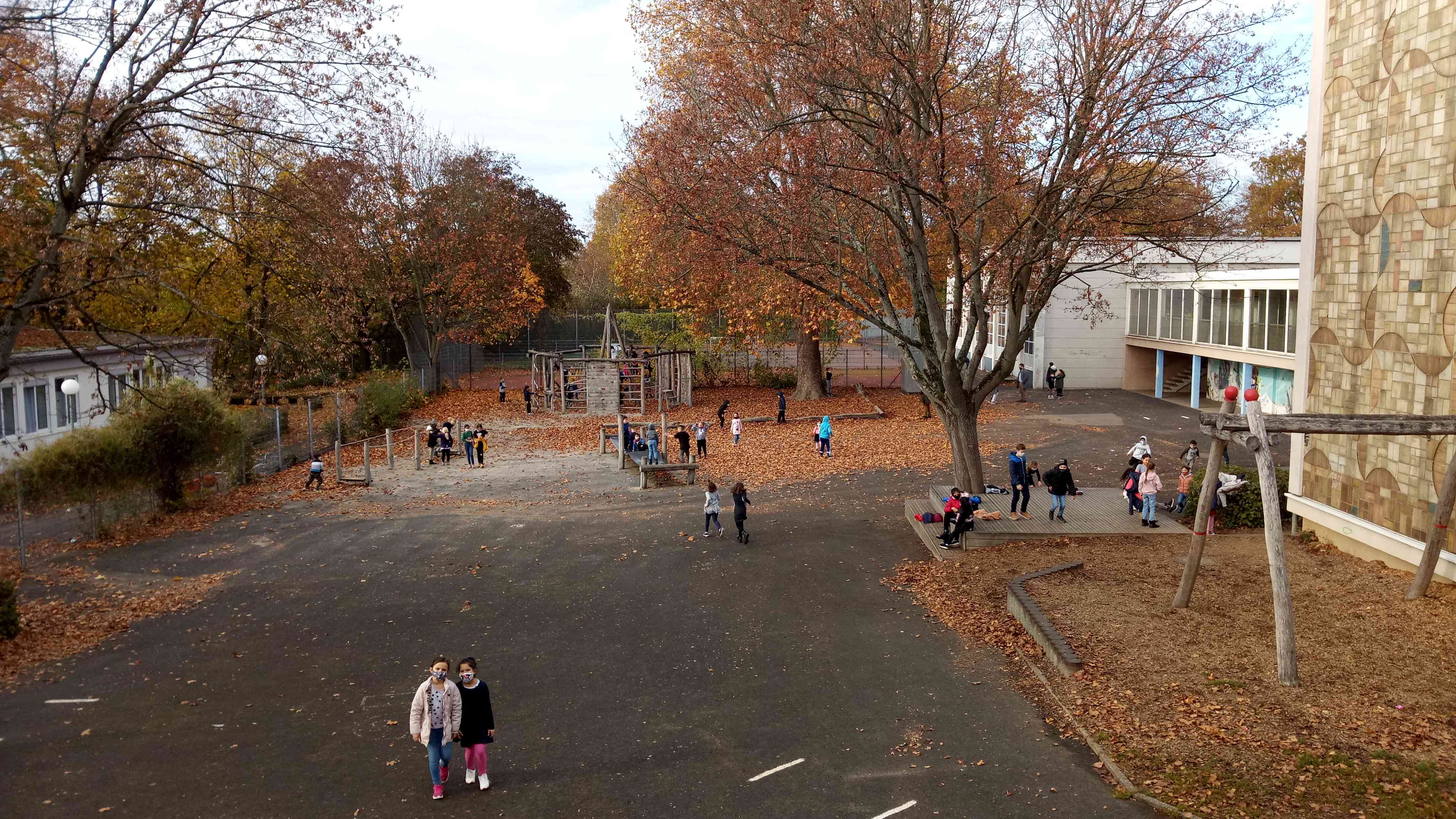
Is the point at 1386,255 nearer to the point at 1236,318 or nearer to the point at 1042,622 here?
the point at 1042,622

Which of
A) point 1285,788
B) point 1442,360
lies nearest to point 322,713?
point 1285,788

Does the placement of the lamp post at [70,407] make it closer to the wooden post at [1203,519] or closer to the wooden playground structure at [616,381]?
the wooden playground structure at [616,381]

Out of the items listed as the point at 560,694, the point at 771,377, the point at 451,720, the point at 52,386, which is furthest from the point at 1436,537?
the point at 771,377

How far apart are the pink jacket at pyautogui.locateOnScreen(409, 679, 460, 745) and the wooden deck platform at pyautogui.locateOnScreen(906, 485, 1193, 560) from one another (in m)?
9.61

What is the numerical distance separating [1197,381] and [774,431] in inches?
667

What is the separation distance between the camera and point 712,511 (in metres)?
17.2

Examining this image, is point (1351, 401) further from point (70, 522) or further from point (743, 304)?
point (70, 522)

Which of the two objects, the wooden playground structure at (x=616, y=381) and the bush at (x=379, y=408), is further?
the wooden playground structure at (x=616, y=381)

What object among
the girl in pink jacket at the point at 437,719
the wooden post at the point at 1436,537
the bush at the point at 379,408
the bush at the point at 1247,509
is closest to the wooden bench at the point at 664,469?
the bush at the point at 1247,509

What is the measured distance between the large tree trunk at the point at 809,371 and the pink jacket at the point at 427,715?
110ft

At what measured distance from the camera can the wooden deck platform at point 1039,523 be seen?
16.2 metres

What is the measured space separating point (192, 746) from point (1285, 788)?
1006 cm

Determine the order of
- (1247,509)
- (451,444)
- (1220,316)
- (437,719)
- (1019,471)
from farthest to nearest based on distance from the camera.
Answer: (1220,316), (451,444), (1019,471), (1247,509), (437,719)

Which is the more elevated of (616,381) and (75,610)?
(616,381)
